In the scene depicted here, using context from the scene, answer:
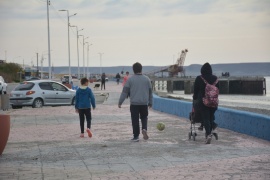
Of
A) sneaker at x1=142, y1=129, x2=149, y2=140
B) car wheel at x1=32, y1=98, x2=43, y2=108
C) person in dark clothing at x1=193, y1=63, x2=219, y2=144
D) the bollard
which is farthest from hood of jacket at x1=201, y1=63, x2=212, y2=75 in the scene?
car wheel at x1=32, y1=98, x2=43, y2=108

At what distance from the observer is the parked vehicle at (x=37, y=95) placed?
26172 mm

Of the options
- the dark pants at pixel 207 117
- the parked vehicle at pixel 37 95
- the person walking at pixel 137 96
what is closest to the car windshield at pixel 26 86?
the parked vehicle at pixel 37 95

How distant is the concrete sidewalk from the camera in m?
8.17

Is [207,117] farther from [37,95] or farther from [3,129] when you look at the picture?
[37,95]

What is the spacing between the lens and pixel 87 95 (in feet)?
43.4

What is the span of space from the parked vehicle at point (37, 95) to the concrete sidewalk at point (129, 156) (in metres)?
11.5

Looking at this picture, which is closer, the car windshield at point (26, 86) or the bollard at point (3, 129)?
the bollard at point (3, 129)

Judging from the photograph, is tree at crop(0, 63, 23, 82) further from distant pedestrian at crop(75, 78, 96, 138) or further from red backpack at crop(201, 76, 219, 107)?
red backpack at crop(201, 76, 219, 107)

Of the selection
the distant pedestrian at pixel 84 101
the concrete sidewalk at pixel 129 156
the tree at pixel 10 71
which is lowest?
the concrete sidewalk at pixel 129 156

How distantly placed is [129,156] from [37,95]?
56.4 ft

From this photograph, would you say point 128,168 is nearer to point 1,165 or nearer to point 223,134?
point 1,165

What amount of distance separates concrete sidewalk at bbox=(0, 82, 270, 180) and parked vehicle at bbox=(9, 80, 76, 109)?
453 inches

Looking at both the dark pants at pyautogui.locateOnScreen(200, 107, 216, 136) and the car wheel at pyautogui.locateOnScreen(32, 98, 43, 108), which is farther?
the car wheel at pyautogui.locateOnScreen(32, 98, 43, 108)

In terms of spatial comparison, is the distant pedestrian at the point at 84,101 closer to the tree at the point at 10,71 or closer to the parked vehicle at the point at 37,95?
the parked vehicle at the point at 37,95
